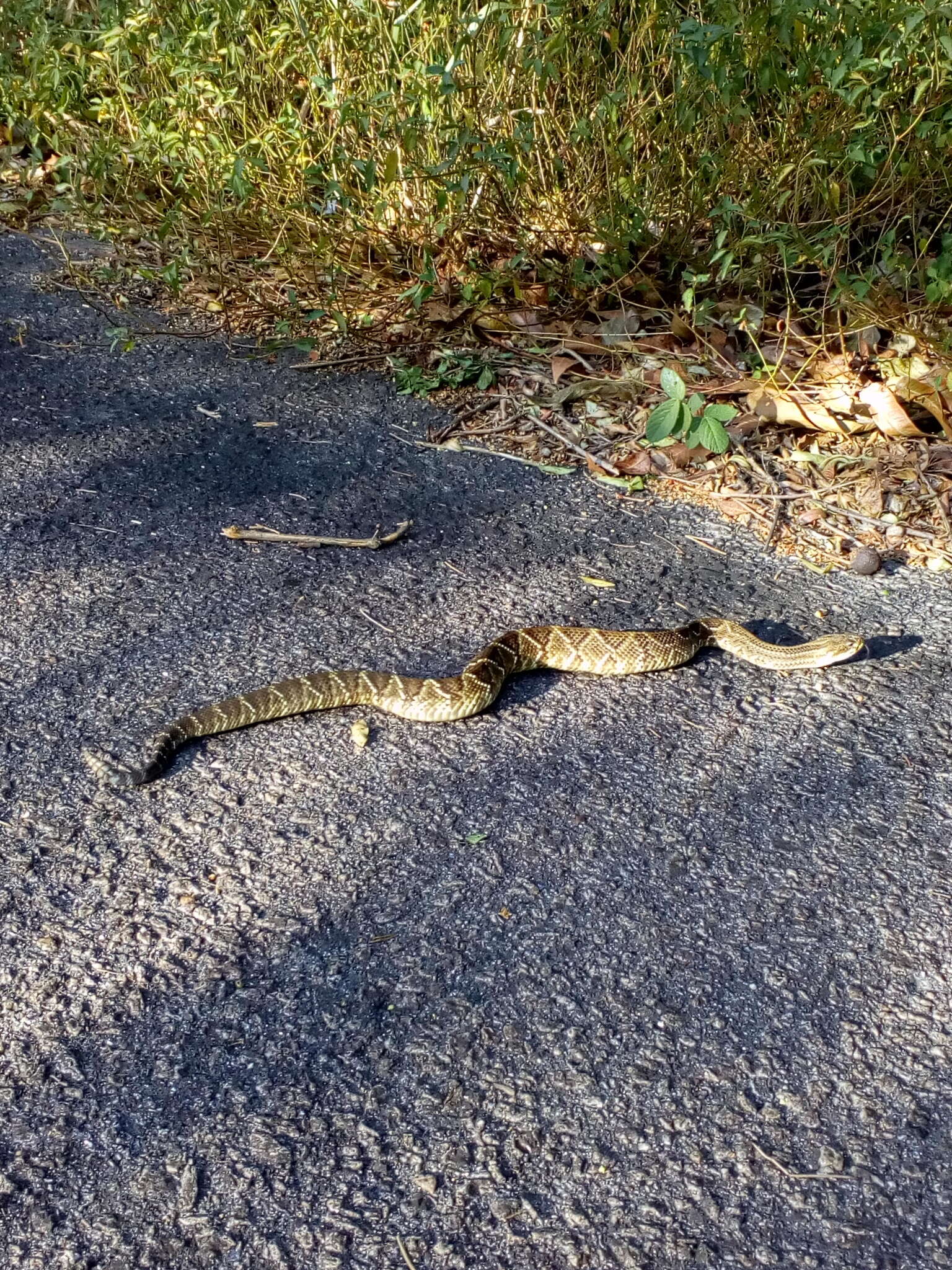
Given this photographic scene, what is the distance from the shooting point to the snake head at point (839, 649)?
4.52 meters

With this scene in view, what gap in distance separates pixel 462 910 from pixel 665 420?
2645 mm

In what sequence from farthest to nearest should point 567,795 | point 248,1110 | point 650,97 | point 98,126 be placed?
point 98,126, point 650,97, point 567,795, point 248,1110

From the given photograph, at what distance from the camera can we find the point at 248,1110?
9.09 feet

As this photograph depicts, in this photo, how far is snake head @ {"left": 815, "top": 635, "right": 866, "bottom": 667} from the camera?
4.52m

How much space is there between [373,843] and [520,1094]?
1030 millimetres

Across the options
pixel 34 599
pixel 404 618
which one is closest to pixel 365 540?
pixel 404 618

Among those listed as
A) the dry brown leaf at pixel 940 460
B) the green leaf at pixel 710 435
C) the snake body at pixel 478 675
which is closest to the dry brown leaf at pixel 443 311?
the green leaf at pixel 710 435

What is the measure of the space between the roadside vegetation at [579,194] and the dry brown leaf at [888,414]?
0.04 feet

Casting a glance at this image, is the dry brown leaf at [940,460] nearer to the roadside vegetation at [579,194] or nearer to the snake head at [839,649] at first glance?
the roadside vegetation at [579,194]

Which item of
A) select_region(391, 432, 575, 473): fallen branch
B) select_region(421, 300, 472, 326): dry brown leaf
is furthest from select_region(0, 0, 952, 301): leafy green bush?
select_region(391, 432, 575, 473): fallen branch

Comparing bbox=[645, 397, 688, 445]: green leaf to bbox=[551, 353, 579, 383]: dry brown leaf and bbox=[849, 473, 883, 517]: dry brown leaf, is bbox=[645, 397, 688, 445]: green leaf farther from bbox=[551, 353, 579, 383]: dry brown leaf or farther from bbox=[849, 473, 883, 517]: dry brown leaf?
bbox=[551, 353, 579, 383]: dry brown leaf

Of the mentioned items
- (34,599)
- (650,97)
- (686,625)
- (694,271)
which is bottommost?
(34,599)

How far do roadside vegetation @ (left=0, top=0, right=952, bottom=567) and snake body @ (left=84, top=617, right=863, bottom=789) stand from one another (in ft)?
3.41

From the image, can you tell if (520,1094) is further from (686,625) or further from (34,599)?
(34,599)
